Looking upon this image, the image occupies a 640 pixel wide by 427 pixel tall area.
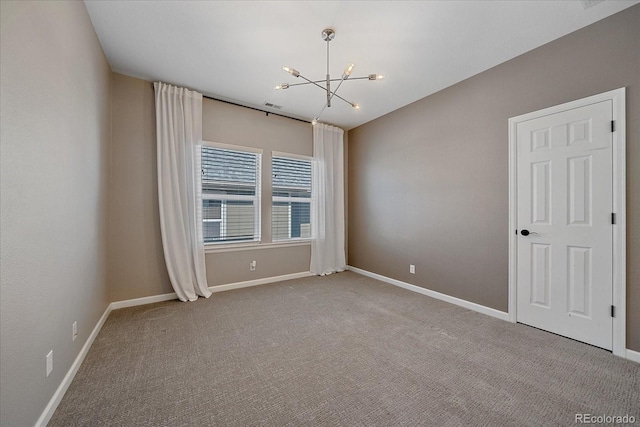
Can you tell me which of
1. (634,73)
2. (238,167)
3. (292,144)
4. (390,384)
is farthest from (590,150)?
(238,167)

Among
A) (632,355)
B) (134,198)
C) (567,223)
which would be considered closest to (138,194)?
(134,198)

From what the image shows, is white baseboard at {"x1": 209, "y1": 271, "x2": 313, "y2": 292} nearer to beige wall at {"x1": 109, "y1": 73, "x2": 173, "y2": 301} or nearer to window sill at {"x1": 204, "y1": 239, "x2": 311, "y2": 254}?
window sill at {"x1": 204, "y1": 239, "x2": 311, "y2": 254}

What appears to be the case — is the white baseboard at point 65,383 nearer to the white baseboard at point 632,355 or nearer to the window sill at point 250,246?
the window sill at point 250,246

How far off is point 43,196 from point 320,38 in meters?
2.51

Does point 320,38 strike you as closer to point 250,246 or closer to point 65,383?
point 250,246

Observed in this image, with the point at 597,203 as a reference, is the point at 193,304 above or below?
below

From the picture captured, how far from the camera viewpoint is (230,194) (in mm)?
3938

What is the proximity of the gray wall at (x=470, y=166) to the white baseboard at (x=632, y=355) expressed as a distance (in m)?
0.06

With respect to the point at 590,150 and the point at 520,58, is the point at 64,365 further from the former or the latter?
the point at 520,58

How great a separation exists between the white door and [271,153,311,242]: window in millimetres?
3166

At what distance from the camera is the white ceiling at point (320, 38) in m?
2.09

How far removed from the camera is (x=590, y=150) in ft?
7.43

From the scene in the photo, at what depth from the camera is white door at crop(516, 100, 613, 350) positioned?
2.19 m

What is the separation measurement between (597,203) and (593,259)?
51cm
